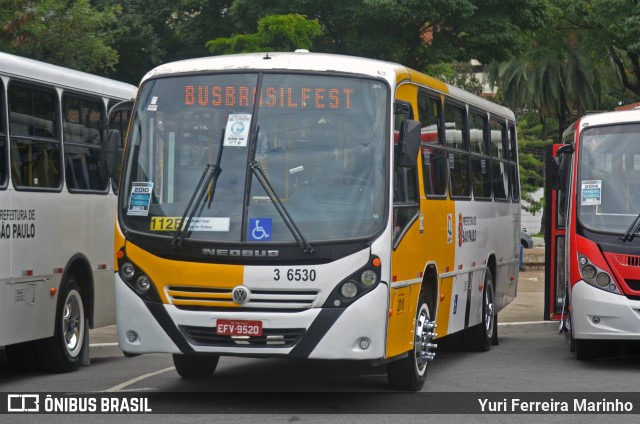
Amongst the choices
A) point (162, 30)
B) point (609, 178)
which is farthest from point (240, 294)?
point (162, 30)

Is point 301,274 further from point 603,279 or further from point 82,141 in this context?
point 82,141

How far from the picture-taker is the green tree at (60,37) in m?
21.8

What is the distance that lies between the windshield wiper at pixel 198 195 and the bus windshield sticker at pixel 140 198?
1.33ft

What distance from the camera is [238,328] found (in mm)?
9945

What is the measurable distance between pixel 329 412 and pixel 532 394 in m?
2.07

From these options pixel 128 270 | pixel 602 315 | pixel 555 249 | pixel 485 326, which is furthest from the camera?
pixel 555 249

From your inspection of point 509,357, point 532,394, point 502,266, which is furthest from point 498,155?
point 532,394

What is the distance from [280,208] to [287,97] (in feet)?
3.34

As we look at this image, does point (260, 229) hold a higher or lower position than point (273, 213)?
lower

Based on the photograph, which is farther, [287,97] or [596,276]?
[596,276]

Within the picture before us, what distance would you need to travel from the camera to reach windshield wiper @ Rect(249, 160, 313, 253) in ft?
32.5

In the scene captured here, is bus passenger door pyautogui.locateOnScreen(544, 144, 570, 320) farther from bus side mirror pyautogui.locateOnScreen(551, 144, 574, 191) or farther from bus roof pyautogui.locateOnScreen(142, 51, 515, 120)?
bus roof pyautogui.locateOnScreen(142, 51, 515, 120)

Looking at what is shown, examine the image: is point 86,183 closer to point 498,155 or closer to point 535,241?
point 498,155

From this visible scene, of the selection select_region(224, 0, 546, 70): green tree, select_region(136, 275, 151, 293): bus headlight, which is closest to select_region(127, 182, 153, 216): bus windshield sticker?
select_region(136, 275, 151, 293): bus headlight
